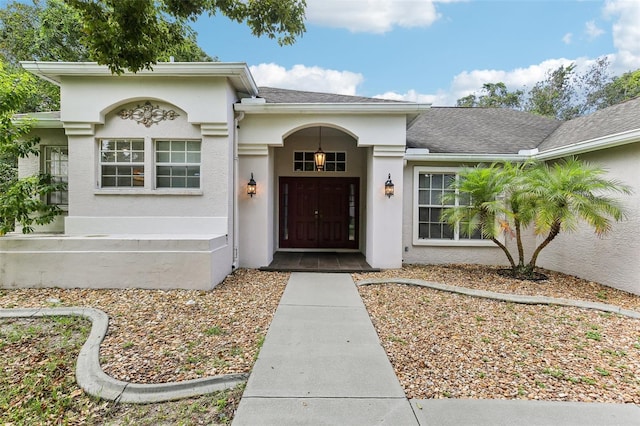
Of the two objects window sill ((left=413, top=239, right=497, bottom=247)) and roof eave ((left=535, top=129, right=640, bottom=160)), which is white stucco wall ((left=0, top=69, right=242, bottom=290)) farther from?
roof eave ((left=535, top=129, right=640, bottom=160))

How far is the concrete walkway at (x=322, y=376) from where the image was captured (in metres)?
Answer: 2.59

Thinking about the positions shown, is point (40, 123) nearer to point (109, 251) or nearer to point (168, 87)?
point (168, 87)

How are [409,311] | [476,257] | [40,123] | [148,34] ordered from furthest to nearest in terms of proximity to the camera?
[476,257]
[40,123]
[409,311]
[148,34]

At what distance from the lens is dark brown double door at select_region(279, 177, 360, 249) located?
1009 cm

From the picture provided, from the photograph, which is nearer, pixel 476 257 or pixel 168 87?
pixel 168 87

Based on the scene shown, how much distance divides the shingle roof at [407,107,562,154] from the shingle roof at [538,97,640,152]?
1.75 ft

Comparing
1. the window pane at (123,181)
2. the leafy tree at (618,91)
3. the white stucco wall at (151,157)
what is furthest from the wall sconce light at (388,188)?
the leafy tree at (618,91)

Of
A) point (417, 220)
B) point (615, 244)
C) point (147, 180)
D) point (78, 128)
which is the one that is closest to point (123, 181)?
point (147, 180)

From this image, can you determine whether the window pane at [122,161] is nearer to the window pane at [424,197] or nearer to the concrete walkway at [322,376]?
the concrete walkway at [322,376]

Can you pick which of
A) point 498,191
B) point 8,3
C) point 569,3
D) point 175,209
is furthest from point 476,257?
point 8,3

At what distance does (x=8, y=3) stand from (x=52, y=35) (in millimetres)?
3256

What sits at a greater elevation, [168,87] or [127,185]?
[168,87]

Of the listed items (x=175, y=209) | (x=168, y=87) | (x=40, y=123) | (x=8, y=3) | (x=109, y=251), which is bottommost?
(x=109, y=251)

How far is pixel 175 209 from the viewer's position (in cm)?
708
